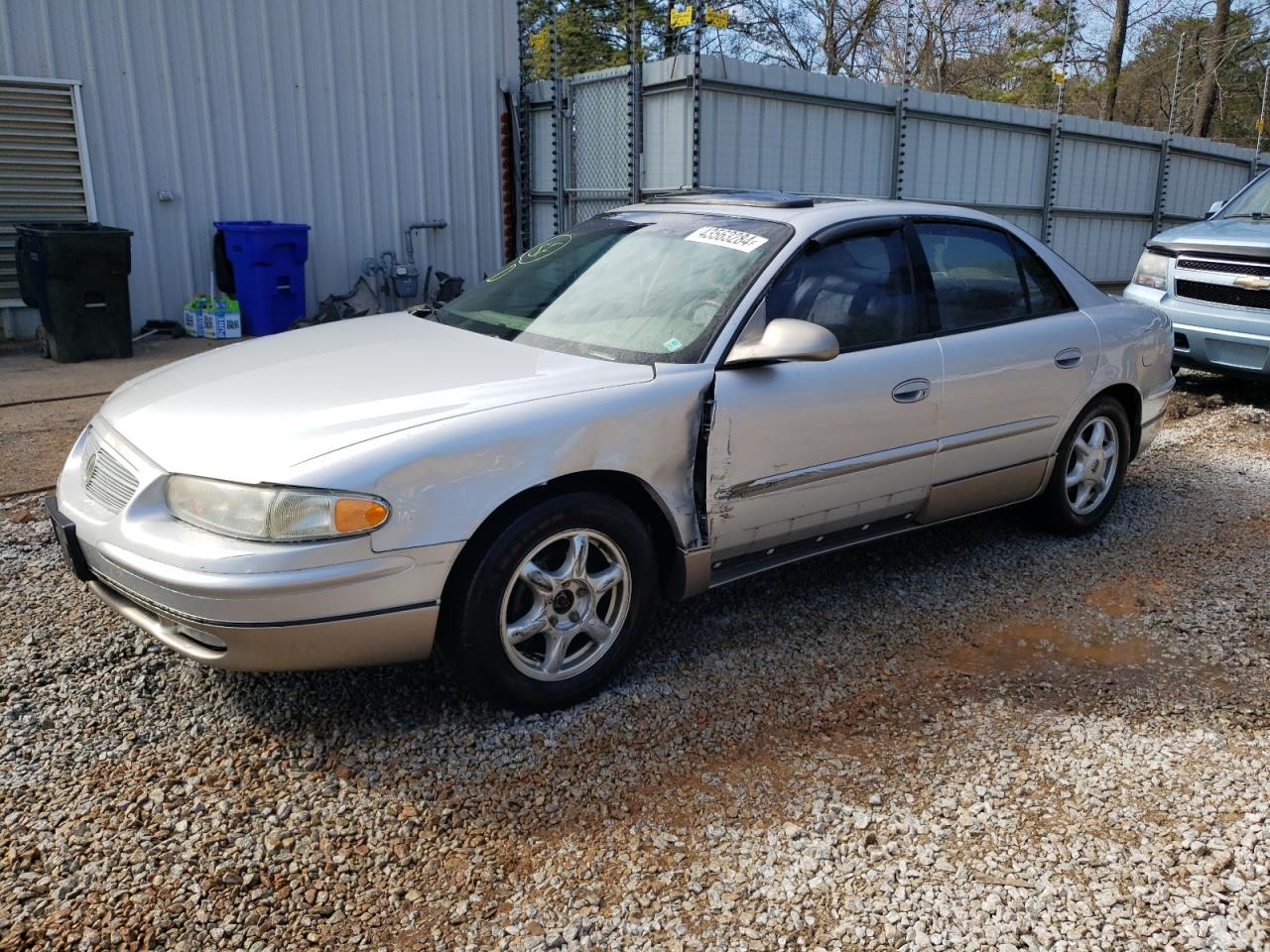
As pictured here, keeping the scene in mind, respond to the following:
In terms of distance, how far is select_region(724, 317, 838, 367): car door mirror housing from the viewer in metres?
3.30

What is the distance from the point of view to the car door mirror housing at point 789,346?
3.30 m

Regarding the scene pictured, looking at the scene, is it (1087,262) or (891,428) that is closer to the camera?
(891,428)

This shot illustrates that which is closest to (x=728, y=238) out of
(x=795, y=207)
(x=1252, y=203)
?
(x=795, y=207)

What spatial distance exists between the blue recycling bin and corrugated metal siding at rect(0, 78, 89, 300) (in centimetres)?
141

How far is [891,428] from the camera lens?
12.7ft

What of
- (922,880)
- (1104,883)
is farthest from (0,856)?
(1104,883)

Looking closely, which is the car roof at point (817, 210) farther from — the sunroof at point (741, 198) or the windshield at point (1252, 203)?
the windshield at point (1252, 203)

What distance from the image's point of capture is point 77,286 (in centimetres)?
869

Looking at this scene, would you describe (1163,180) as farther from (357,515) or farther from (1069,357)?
(357,515)

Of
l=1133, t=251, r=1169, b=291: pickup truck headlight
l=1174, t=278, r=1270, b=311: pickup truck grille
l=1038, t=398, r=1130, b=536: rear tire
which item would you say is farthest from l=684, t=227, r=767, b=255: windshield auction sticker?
l=1133, t=251, r=1169, b=291: pickup truck headlight

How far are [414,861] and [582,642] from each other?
3.15 feet

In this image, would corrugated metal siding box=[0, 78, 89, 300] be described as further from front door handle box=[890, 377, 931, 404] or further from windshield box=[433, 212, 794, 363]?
front door handle box=[890, 377, 931, 404]

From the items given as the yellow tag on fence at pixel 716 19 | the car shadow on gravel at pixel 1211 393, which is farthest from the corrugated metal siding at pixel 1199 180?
the yellow tag on fence at pixel 716 19

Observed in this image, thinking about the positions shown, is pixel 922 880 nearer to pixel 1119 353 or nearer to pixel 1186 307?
pixel 1119 353
